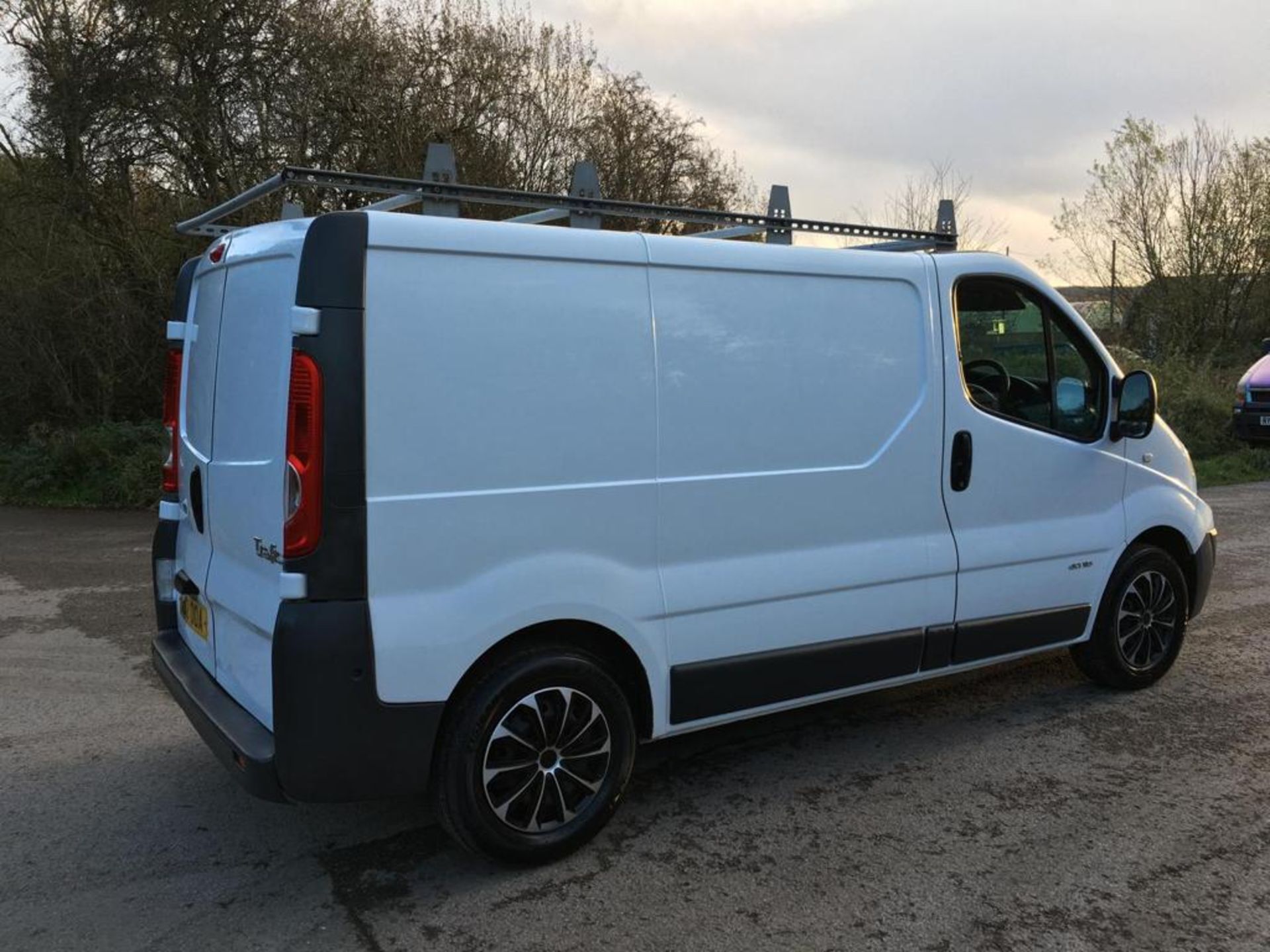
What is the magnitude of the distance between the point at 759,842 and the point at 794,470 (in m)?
1.29

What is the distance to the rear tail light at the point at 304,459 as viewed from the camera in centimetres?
278

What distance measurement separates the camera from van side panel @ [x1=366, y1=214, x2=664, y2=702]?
2877mm

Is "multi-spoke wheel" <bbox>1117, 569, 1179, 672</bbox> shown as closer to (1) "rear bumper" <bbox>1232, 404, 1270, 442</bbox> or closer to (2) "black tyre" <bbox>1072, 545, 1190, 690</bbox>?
(2) "black tyre" <bbox>1072, 545, 1190, 690</bbox>

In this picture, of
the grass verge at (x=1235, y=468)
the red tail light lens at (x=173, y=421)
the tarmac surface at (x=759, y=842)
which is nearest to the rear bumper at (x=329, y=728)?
the tarmac surface at (x=759, y=842)

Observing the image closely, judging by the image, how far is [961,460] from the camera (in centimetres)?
403

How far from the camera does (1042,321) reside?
4.42 meters

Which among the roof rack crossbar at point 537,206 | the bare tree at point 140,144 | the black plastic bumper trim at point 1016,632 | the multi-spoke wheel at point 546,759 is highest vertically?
the bare tree at point 140,144

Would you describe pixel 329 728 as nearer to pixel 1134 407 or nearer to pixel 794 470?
pixel 794 470

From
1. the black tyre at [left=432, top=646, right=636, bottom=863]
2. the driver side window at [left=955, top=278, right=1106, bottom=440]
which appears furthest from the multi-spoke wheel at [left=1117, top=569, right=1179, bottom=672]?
the black tyre at [left=432, top=646, right=636, bottom=863]

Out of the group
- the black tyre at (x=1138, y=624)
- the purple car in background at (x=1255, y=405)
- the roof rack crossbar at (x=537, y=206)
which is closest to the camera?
the roof rack crossbar at (x=537, y=206)

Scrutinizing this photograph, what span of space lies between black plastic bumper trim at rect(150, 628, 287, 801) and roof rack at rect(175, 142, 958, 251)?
1621mm

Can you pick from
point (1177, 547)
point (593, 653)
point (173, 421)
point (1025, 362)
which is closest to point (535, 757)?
point (593, 653)

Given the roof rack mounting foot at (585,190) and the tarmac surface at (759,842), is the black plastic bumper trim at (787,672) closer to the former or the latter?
the tarmac surface at (759,842)

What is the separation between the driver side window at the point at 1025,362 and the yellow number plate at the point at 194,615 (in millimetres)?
3027
